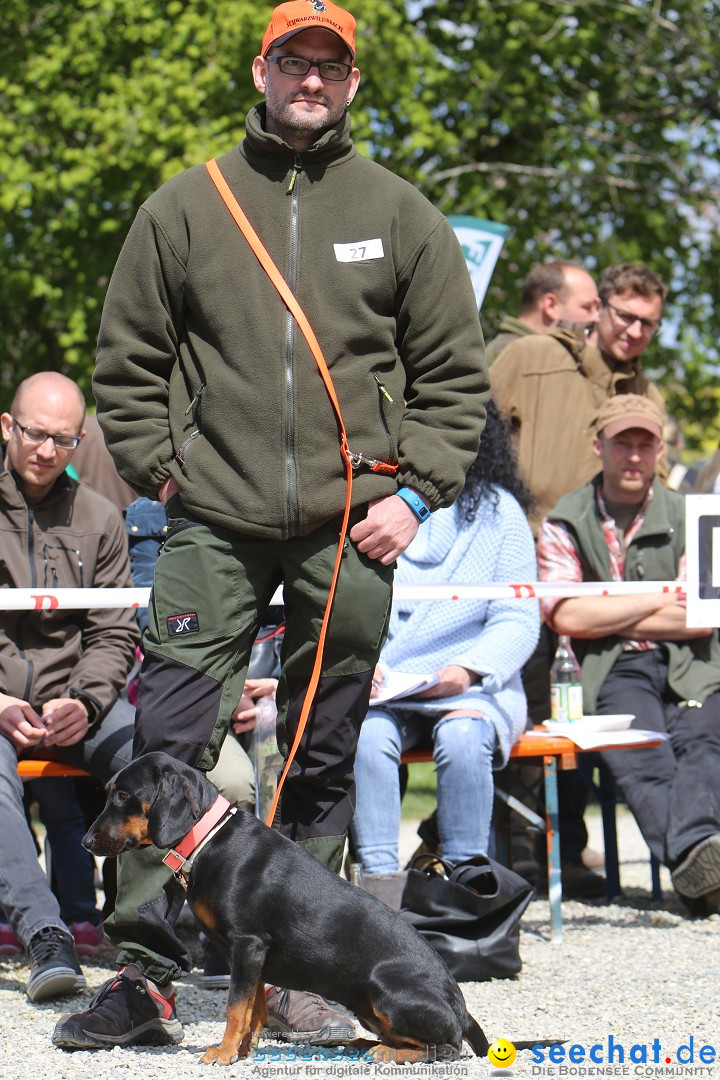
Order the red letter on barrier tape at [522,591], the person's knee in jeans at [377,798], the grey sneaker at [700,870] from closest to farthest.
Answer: the person's knee in jeans at [377,798] → the grey sneaker at [700,870] → the red letter on barrier tape at [522,591]

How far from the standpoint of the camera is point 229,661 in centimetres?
383

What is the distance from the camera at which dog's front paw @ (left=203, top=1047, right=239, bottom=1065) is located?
3547 mm

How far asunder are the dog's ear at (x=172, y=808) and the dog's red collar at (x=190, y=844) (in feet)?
0.06

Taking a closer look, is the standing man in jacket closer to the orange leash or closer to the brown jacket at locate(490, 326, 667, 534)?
the brown jacket at locate(490, 326, 667, 534)

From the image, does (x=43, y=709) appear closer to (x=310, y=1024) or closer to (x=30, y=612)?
(x=30, y=612)

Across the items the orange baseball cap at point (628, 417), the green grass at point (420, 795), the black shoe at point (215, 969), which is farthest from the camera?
the green grass at point (420, 795)

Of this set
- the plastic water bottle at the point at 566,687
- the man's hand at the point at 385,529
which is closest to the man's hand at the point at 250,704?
the plastic water bottle at the point at 566,687

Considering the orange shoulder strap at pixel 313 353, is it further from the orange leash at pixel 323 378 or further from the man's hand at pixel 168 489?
the man's hand at pixel 168 489

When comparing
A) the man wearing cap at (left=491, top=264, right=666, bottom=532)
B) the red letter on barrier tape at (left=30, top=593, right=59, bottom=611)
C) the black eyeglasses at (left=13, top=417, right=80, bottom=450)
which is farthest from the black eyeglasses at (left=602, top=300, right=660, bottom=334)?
the red letter on barrier tape at (left=30, top=593, right=59, bottom=611)

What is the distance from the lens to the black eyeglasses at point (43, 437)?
5.31m

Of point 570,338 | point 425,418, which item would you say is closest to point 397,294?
point 425,418

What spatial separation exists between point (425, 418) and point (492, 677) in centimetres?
183

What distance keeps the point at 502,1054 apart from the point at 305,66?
252 cm

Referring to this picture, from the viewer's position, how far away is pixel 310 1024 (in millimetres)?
3918
